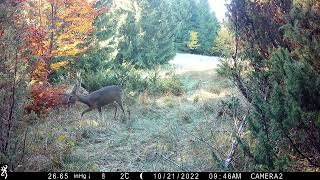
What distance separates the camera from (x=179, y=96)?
48.6 ft

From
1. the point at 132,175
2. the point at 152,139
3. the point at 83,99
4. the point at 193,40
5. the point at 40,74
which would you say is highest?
the point at 193,40

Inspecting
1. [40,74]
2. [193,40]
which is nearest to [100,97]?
[40,74]

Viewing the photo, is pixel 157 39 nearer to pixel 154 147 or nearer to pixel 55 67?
pixel 55 67

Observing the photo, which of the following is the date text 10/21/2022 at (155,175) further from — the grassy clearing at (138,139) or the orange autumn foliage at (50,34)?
the orange autumn foliage at (50,34)

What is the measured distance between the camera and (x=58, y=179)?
19.1 feet

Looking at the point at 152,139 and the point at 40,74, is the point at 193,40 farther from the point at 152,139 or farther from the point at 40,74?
the point at 152,139

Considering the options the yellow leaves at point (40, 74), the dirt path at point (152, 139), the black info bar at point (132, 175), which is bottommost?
the dirt path at point (152, 139)

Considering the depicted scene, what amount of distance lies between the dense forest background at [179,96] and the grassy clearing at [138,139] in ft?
0.11

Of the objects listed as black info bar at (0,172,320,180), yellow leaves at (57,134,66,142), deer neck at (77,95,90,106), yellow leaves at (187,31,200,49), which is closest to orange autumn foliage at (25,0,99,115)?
deer neck at (77,95,90,106)

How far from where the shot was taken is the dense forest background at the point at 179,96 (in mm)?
5159

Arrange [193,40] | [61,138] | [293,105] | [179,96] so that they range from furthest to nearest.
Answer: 1. [193,40]
2. [179,96]
3. [61,138]
4. [293,105]

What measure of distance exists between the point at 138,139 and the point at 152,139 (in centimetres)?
32

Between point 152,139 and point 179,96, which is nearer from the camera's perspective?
point 152,139

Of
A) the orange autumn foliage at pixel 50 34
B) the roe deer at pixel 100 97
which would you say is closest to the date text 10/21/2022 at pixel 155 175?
the orange autumn foliage at pixel 50 34
